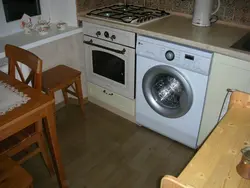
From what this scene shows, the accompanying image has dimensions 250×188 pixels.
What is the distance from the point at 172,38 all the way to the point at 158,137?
88cm

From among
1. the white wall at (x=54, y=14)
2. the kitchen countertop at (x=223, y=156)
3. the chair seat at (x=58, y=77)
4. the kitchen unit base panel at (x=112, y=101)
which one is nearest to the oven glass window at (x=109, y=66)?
the kitchen unit base panel at (x=112, y=101)

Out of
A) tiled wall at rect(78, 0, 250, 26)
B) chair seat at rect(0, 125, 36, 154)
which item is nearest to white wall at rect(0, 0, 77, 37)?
tiled wall at rect(78, 0, 250, 26)

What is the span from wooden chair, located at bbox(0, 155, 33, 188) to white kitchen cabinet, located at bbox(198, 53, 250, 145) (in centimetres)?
126

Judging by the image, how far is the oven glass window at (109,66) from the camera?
7.75 ft

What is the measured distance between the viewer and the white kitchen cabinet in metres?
1.69

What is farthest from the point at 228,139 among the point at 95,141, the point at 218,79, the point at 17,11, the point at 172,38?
the point at 17,11

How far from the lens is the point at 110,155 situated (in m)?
2.14

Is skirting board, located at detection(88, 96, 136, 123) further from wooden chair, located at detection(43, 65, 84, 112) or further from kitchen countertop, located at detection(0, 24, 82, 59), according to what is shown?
kitchen countertop, located at detection(0, 24, 82, 59)

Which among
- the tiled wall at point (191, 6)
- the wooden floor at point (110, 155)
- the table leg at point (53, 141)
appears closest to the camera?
the table leg at point (53, 141)

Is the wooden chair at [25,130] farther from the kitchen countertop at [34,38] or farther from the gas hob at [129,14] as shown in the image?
the gas hob at [129,14]

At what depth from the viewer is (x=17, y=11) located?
234cm

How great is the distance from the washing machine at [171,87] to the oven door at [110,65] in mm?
95

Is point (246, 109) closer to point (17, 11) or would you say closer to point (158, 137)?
point (158, 137)

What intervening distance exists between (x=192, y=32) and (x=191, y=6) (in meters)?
0.47
